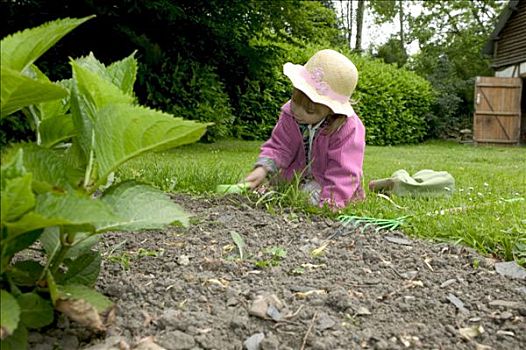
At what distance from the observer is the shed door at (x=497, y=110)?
59.1 feet

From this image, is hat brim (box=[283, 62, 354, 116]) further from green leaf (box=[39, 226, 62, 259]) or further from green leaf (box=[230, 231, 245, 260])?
green leaf (box=[39, 226, 62, 259])

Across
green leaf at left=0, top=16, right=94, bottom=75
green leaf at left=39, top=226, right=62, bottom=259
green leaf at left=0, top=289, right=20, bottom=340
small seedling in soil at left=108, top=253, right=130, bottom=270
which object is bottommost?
small seedling in soil at left=108, top=253, right=130, bottom=270

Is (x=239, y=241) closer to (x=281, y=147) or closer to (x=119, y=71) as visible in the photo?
(x=119, y=71)

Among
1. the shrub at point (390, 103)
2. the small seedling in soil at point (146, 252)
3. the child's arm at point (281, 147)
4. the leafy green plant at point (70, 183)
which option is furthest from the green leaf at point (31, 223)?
the shrub at point (390, 103)

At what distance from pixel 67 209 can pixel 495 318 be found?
1.10m

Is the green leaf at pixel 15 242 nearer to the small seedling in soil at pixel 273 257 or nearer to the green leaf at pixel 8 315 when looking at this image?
the green leaf at pixel 8 315

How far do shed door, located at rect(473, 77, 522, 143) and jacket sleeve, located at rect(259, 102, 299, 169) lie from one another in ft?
51.4

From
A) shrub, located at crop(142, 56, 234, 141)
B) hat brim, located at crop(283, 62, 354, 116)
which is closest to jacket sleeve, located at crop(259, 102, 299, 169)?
hat brim, located at crop(283, 62, 354, 116)

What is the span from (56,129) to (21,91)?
336 mm

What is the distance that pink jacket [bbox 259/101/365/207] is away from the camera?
3.14 m

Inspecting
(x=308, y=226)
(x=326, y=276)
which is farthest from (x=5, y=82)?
(x=308, y=226)

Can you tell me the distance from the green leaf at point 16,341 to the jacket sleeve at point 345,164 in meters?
2.11

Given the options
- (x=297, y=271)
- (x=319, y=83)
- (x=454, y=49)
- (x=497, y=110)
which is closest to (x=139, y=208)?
(x=297, y=271)

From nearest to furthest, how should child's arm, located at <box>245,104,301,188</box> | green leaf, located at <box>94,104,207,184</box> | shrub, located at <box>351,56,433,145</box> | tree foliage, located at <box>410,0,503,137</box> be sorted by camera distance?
1. green leaf, located at <box>94,104,207,184</box>
2. child's arm, located at <box>245,104,301,188</box>
3. shrub, located at <box>351,56,433,145</box>
4. tree foliage, located at <box>410,0,503,137</box>
